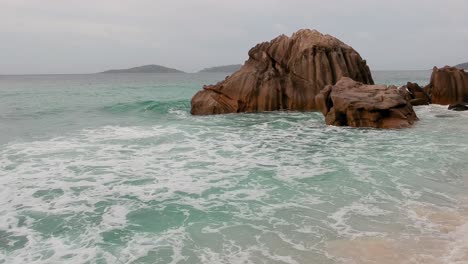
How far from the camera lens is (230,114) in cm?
2819

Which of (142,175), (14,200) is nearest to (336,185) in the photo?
(142,175)

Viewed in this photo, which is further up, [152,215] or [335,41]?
[335,41]

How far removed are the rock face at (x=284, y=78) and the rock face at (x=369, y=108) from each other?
6.37 m

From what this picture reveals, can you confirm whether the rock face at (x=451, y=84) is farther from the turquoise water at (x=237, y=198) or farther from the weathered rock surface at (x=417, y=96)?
the turquoise water at (x=237, y=198)

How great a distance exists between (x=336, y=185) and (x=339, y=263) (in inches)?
183

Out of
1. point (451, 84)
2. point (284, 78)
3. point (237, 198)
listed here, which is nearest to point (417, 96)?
point (451, 84)

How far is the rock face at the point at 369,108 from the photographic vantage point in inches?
817

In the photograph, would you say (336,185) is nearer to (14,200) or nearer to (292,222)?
(292,222)

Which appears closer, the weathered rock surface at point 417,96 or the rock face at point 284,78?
the rock face at point 284,78

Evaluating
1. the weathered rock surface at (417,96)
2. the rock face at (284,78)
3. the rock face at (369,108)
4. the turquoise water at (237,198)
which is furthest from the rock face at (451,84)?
the turquoise water at (237,198)

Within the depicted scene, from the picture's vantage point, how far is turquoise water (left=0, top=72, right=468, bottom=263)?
23.8ft

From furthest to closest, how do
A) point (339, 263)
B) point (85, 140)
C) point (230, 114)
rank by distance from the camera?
point (230, 114) → point (85, 140) → point (339, 263)

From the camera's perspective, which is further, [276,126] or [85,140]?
[276,126]

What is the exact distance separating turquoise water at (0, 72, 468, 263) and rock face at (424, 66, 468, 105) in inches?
502
